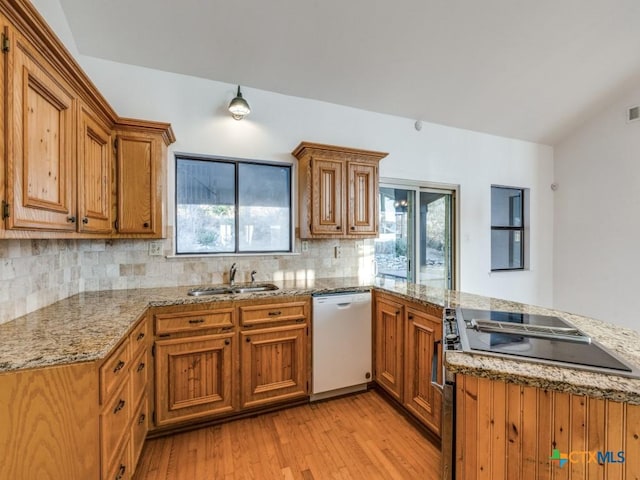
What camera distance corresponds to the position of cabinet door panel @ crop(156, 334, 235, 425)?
6.68 ft

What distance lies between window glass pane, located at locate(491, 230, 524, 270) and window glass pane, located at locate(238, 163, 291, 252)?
10.4ft

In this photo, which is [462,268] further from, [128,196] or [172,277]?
[128,196]

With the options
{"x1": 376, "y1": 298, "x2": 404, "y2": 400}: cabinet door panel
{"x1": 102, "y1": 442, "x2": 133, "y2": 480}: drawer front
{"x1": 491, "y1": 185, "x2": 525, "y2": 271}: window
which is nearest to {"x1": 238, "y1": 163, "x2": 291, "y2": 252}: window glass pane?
{"x1": 376, "y1": 298, "x2": 404, "y2": 400}: cabinet door panel

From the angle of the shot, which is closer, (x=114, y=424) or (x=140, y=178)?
(x=114, y=424)

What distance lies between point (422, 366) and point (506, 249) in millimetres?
3242

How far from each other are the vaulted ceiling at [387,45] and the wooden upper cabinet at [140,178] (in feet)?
2.56

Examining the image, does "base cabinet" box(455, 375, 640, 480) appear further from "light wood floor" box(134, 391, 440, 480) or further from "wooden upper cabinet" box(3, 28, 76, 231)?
"wooden upper cabinet" box(3, 28, 76, 231)

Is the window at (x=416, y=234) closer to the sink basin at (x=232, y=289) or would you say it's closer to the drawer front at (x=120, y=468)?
the sink basin at (x=232, y=289)

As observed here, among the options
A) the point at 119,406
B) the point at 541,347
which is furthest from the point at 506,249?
the point at 119,406

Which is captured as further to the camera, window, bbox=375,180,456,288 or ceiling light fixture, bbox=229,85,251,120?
window, bbox=375,180,456,288

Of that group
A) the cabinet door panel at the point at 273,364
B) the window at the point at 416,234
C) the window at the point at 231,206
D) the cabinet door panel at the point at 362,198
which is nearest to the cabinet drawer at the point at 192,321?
the cabinet door panel at the point at 273,364

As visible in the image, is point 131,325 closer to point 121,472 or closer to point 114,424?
point 114,424

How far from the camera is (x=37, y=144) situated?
1.28 m

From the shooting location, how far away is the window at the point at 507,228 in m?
4.34
